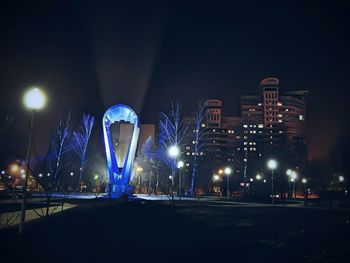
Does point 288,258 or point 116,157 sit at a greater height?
point 116,157

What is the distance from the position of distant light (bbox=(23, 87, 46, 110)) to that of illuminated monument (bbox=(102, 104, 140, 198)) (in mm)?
27204

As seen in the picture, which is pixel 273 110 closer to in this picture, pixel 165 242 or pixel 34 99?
pixel 165 242

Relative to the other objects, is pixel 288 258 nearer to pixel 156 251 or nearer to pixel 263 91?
pixel 156 251

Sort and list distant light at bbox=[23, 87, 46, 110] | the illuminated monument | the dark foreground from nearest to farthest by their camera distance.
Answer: the dark foreground → distant light at bbox=[23, 87, 46, 110] → the illuminated monument

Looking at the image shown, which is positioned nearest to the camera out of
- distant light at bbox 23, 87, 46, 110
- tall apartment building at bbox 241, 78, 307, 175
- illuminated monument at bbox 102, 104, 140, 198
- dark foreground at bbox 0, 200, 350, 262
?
dark foreground at bbox 0, 200, 350, 262

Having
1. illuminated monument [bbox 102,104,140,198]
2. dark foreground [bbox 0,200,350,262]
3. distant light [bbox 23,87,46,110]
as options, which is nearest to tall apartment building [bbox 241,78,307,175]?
illuminated monument [bbox 102,104,140,198]

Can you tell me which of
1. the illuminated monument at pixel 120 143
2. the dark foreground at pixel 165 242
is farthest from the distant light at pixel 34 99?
the illuminated monument at pixel 120 143

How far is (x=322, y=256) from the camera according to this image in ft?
30.3

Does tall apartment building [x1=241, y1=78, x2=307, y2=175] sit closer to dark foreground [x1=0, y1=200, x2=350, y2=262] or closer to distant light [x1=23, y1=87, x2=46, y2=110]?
dark foreground [x1=0, y1=200, x2=350, y2=262]

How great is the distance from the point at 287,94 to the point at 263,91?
56.4ft

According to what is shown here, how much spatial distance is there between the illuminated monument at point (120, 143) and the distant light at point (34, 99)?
27.2 metres

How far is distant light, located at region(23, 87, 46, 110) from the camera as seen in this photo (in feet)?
33.0

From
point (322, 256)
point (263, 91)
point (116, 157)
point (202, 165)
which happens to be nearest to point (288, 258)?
point (322, 256)

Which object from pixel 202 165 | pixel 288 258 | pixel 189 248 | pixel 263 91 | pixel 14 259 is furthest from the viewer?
pixel 263 91
